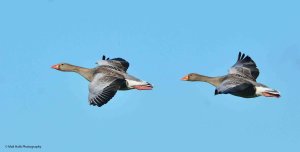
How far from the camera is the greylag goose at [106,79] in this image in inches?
1394

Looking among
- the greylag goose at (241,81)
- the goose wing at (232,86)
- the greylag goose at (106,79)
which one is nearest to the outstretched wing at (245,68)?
the greylag goose at (241,81)

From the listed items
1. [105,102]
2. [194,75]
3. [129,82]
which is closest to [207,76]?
[194,75]

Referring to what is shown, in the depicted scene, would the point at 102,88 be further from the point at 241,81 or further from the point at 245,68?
the point at 245,68

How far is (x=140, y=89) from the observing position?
Result: 124ft

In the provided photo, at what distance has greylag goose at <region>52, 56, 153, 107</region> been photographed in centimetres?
3541

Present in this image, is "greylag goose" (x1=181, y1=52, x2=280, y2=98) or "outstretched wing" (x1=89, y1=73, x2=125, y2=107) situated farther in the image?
"greylag goose" (x1=181, y1=52, x2=280, y2=98)

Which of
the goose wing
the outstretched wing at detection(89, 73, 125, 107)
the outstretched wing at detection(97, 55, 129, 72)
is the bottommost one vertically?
the outstretched wing at detection(89, 73, 125, 107)

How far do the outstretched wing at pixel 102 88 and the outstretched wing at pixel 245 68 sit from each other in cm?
496

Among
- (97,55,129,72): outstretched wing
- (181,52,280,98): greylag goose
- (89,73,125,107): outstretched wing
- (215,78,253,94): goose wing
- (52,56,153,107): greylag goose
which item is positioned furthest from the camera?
(97,55,129,72): outstretched wing

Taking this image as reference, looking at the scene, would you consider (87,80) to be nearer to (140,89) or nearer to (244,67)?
(140,89)

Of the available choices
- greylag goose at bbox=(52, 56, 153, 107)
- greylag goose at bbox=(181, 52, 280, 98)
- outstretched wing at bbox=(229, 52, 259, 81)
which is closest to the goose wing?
greylag goose at bbox=(181, 52, 280, 98)

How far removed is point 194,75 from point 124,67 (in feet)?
8.85

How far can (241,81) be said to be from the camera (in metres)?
38.2

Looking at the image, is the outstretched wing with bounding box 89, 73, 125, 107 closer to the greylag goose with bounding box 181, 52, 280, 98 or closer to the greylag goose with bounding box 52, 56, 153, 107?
the greylag goose with bounding box 52, 56, 153, 107
